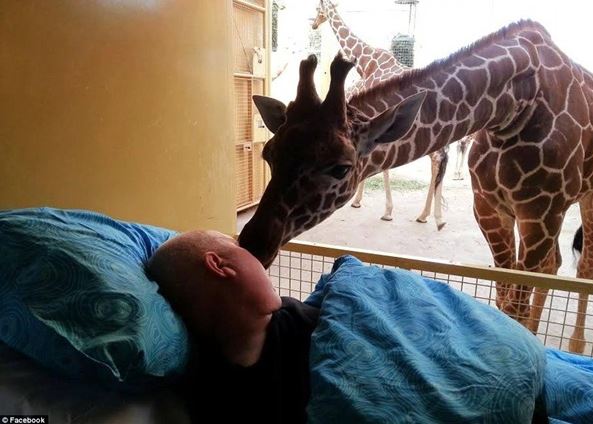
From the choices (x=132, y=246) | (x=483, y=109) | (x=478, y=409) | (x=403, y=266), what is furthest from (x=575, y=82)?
(x=132, y=246)

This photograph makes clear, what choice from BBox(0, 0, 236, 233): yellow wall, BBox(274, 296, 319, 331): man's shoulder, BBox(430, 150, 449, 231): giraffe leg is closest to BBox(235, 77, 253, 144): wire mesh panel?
BBox(430, 150, 449, 231): giraffe leg

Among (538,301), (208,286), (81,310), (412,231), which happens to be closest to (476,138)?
(538,301)

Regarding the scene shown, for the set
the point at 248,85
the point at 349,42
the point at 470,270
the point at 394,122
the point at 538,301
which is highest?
the point at 349,42

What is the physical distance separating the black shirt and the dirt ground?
219cm

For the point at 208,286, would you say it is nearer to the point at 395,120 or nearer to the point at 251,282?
the point at 251,282

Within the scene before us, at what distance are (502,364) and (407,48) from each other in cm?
400

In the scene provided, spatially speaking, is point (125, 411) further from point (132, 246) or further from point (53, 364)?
point (132, 246)

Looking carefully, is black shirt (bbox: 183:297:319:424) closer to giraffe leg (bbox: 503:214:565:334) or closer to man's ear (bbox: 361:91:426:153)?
man's ear (bbox: 361:91:426:153)

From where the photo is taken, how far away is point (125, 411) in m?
0.50

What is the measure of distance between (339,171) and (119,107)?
2.06 ft

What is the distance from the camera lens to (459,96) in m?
1.30

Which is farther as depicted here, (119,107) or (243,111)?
(243,111)

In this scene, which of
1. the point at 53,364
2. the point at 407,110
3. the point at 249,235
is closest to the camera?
the point at 53,364

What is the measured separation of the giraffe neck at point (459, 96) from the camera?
50.1 inches
